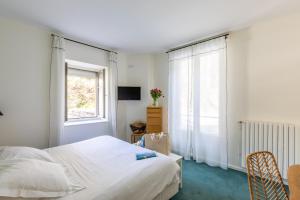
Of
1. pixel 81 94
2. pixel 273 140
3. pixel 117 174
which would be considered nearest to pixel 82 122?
pixel 81 94

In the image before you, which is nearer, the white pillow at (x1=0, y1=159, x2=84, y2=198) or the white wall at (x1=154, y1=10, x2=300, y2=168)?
the white pillow at (x1=0, y1=159, x2=84, y2=198)

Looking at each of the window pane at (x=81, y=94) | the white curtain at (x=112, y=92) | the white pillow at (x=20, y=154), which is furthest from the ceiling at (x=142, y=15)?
the white pillow at (x=20, y=154)

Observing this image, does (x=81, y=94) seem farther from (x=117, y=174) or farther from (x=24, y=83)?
(x=117, y=174)

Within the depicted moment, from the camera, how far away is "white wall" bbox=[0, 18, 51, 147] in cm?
219

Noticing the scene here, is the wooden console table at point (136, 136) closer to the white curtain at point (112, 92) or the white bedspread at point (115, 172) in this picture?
the white curtain at point (112, 92)

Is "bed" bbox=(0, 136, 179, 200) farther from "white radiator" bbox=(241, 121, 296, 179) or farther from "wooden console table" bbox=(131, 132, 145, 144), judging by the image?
"wooden console table" bbox=(131, 132, 145, 144)

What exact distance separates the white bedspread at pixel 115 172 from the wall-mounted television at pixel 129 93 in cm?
171

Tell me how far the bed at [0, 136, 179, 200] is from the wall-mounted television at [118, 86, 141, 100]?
5.68 feet

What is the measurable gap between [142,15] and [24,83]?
2116 mm

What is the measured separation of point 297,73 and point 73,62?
12.5 ft

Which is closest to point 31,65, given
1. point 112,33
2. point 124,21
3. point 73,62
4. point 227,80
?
point 73,62

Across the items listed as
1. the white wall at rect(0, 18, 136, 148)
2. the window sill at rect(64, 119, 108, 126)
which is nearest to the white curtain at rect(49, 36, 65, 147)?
the white wall at rect(0, 18, 136, 148)

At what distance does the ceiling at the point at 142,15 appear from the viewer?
1855 mm

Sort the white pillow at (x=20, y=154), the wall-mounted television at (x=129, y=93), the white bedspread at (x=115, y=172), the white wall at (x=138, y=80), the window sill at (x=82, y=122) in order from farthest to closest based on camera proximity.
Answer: the white wall at (x=138, y=80)
the wall-mounted television at (x=129, y=93)
the window sill at (x=82, y=122)
the white pillow at (x=20, y=154)
the white bedspread at (x=115, y=172)
